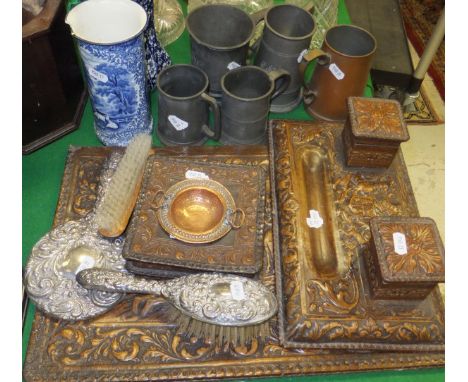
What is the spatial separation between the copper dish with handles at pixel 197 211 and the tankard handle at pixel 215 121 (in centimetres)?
20

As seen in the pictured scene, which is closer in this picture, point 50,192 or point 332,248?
point 332,248

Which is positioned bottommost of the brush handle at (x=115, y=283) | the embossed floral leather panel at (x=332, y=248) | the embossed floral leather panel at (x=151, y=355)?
the embossed floral leather panel at (x=151, y=355)

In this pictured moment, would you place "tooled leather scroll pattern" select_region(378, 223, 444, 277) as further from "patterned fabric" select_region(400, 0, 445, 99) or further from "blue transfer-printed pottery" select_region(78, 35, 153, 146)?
"patterned fabric" select_region(400, 0, 445, 99)

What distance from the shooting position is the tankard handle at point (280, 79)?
1.04 m

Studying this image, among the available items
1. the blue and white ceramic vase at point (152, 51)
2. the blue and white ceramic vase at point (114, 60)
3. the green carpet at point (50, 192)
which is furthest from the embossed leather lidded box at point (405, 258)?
the blue and white ceramic vase at point (152, 51)

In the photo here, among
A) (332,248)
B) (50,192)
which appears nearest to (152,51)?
(50,192)

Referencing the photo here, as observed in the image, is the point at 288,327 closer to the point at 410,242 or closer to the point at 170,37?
the point at 410,242

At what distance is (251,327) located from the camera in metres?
0.82

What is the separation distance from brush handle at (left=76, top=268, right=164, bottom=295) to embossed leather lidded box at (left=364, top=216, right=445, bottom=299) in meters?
0.39

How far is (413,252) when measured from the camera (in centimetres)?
76

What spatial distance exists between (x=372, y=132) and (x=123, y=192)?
537 millimetres

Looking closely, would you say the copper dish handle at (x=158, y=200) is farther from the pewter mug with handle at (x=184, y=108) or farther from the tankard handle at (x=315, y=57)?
the tankard handle at (x=315, y=57)

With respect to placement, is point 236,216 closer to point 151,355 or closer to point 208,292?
point 208,292

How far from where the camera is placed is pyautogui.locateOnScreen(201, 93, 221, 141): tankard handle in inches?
38.8
